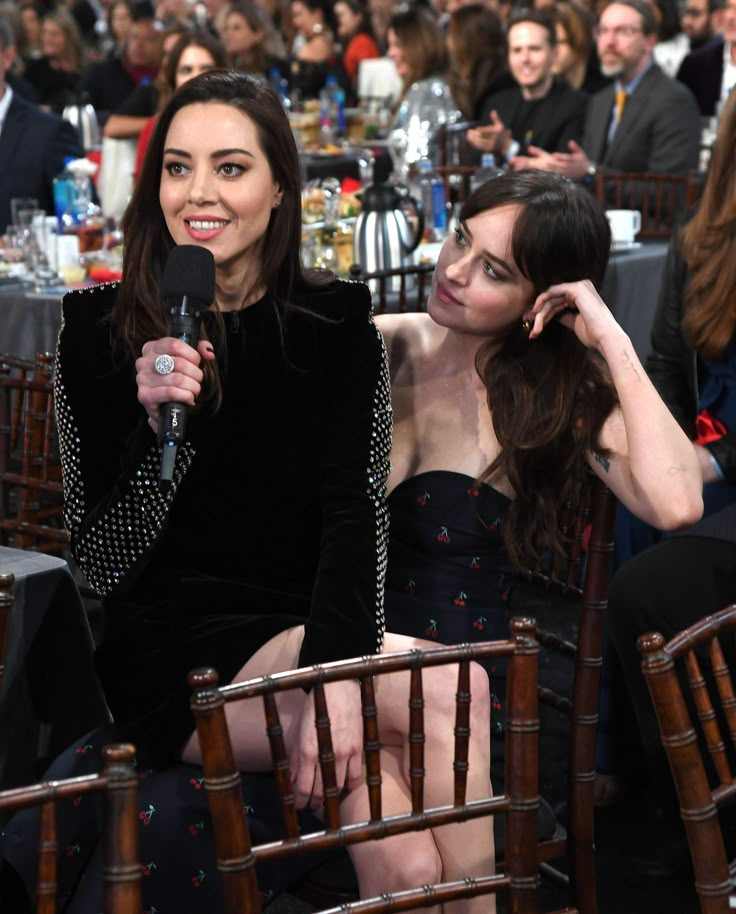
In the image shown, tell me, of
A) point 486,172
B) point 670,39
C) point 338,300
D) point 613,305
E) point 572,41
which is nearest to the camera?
point 338,300

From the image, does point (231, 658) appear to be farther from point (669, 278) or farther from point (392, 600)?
point (669, 278)

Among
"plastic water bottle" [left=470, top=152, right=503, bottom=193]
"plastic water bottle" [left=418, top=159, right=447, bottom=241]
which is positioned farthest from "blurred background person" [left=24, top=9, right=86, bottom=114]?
"plastic water bottle" [left=418, top=159, right=447, bottom=241]

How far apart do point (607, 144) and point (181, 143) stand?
13.7ft

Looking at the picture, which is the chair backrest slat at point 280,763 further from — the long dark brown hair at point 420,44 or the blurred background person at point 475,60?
the long dark brown hair at point 420,44

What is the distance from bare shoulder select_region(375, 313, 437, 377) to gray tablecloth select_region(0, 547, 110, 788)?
0.60 meters

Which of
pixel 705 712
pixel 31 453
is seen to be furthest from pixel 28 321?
pixel 705 712

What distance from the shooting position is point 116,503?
5.83 ft

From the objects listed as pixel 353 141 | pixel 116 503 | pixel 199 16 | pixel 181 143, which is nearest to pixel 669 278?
pixel 181 143

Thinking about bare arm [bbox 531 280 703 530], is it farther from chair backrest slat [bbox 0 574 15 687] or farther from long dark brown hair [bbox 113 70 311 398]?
chair backrest slat [bbox 0 574 15 687]

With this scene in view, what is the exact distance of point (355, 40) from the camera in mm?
9695

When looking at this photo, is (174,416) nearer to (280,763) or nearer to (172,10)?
(280,763)

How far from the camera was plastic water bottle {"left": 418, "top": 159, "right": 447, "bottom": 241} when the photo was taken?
462cm

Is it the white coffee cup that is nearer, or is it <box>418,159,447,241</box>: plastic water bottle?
the white coffee cup

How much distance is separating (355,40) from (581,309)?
26.6 ft
